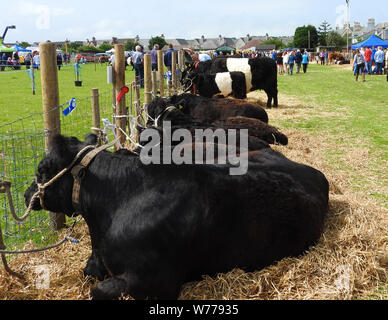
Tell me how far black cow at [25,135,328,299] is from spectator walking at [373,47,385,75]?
86.8 feet

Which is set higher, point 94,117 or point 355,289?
point 94,117

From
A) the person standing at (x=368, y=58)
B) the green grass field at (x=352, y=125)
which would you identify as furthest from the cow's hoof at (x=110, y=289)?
the person standing at (x=368, y=58)

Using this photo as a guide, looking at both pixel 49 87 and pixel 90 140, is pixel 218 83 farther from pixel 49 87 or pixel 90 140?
pixel 90 140

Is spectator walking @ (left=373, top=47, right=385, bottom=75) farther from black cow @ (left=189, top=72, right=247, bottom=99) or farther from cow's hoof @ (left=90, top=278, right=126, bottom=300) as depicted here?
cow's hoof @ (left=90, top=278, right=126, bottom=300)

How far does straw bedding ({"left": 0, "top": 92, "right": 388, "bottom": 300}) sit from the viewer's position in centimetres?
295

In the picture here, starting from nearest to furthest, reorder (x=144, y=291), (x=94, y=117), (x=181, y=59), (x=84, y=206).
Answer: (x=144, y=291) → (x=84, y=206) → (x=94, y=117) → (x=181, y=59)

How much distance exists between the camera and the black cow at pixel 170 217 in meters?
2.70

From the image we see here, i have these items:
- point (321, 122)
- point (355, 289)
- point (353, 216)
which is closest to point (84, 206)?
point (355, 289)

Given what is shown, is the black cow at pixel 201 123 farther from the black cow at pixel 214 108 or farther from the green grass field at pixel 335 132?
the black cow at pixel 214 108

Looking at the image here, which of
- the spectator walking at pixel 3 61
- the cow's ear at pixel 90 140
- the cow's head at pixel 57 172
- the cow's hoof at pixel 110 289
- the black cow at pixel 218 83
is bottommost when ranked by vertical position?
the cow's hoof at pixel 110 289

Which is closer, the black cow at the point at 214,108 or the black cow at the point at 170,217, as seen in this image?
the black cow at the point at 170,217

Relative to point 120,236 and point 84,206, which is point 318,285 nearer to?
point 120,236

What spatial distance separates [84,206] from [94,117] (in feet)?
8.16

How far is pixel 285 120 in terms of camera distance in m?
10.7
